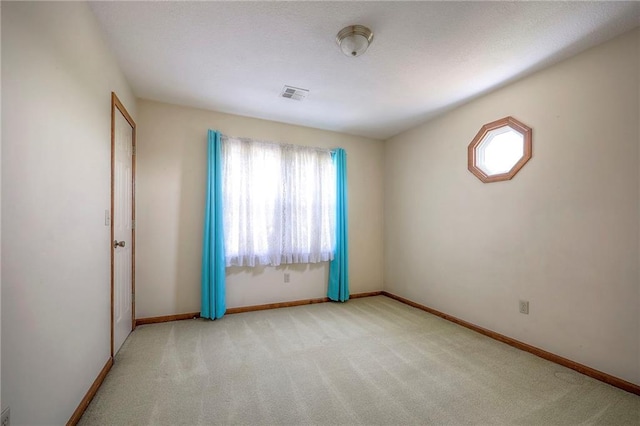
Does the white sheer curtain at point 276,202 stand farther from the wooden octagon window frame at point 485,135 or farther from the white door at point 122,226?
the wooden octagon window frame at point 485,135

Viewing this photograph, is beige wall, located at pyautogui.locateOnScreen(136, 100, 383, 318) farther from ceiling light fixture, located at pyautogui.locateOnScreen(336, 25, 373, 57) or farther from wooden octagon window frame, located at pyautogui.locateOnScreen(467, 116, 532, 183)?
wooden octagon window frame, located at pyautogui.locateOnScreen(467, 116, 532, 183)

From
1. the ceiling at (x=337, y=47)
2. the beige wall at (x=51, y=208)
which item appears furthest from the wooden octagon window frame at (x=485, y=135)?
the beige wall at (x=51, y=208)

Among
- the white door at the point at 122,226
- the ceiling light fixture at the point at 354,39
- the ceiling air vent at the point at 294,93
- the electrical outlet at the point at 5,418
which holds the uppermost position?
the ceiling air vent at the point at 294,93

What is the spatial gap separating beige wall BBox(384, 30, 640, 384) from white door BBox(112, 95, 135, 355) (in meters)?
3.34

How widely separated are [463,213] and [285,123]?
2.48 metres

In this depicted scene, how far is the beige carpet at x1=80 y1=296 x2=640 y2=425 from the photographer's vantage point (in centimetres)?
159

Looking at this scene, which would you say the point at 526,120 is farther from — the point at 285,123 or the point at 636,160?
the point at 285,123

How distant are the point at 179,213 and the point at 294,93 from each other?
1.87 meters

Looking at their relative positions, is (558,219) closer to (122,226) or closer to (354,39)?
(354,39)

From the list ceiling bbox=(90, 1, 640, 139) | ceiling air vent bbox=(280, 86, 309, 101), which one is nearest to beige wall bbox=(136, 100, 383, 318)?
ceiling bbox=(90, 1, 640, 139)

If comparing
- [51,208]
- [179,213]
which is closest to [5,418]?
[51,208]

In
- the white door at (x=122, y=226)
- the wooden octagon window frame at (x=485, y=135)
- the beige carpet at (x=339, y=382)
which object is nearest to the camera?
the beige carpet at (x=339, y=382)

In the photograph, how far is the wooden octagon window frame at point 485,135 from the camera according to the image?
8.02 feet

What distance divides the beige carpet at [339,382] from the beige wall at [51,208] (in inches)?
16.5
